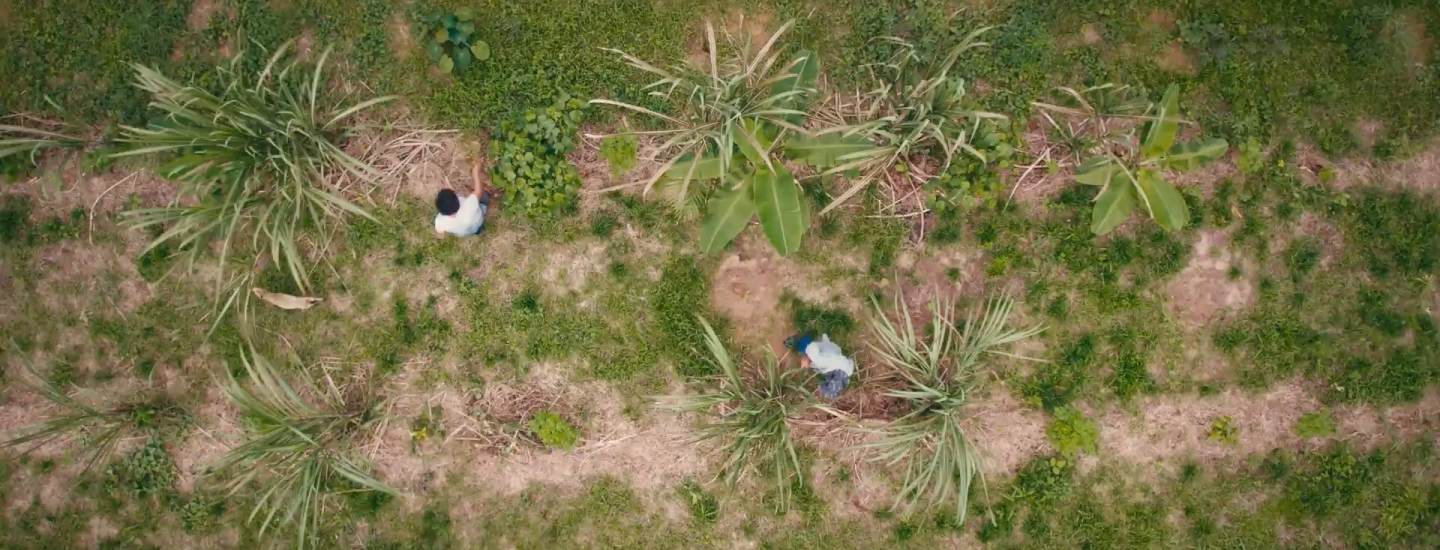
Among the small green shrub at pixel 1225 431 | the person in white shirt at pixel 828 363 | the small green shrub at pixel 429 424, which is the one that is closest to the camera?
the person in white shirt at pixel 828 363

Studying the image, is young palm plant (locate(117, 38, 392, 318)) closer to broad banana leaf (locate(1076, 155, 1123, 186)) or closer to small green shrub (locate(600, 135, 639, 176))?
small green shrub (locate(600, 135, 639, 176))

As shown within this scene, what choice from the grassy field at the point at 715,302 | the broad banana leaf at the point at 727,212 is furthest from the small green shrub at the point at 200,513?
the broad banana leaf at the point at 727,212

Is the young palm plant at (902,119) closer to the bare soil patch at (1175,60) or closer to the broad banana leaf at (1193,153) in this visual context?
the broad banana leaf at (1193,153)

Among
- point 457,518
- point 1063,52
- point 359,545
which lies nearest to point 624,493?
point 457,518

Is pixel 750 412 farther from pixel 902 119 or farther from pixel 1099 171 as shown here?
pixel 1099 171

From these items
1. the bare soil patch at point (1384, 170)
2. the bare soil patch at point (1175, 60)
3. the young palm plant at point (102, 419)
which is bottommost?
the young palm plant at point (102, 419)

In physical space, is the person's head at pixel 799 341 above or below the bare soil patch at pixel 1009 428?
above
